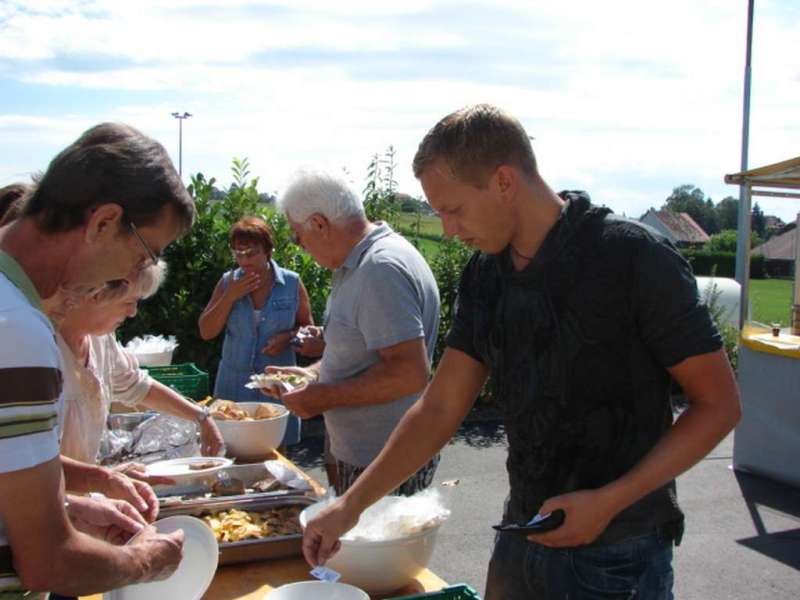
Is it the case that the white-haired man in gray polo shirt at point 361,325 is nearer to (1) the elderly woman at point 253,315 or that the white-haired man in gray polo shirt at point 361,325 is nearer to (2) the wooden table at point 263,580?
(2) the wooden table at point 263,580

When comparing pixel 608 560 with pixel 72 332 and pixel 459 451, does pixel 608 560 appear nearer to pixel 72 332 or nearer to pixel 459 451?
pixel 72 332

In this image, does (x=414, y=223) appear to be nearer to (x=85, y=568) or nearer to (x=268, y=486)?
(x=268, y=486)

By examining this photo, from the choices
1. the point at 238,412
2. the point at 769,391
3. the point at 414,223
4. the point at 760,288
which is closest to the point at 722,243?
the point at 760,288

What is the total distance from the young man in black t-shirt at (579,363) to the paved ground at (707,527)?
2.58m

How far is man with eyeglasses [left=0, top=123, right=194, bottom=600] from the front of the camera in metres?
1.06

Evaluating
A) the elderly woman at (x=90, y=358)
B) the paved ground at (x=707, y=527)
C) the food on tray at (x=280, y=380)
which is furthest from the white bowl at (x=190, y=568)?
the paved ground at (x=707, y=527)

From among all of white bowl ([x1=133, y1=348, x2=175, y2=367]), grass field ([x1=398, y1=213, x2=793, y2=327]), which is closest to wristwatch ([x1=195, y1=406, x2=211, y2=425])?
grass field ([x1=398, y1=213, x2=793, y2=327])

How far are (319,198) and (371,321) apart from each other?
48cm

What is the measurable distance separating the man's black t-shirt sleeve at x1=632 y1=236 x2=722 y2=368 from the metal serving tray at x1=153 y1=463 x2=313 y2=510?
1184 mm

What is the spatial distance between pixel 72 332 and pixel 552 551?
1.50 m

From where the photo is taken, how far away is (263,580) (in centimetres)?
182

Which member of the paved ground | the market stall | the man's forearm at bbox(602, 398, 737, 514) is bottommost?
the paved ground

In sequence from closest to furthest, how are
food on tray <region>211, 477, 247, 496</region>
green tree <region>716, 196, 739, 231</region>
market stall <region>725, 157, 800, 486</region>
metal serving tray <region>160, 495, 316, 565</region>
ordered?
1. metal serving tray <region>160, 495, 316, 565</region>
2. food on tray <region>211, 477, 247, 496</region>
3. market stall <region>725, 157, 800, 486</region>
4. green tree <region>716, 196, 739, 231</region>

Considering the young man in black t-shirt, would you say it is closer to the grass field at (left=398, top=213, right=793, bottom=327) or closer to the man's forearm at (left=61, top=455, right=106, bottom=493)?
the grass field at (left=398, top=213, right=793, bottom=327)
